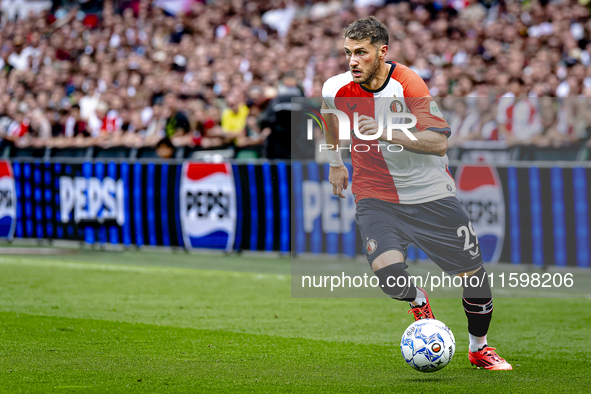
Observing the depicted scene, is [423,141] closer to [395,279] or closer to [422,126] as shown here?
[422,126]

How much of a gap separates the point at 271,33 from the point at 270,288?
10967 mm

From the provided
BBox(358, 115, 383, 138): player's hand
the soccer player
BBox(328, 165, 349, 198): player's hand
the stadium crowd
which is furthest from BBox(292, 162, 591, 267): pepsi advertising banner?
BBox(358, 115, 383, 138): player's hand

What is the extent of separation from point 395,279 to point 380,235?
35 cm

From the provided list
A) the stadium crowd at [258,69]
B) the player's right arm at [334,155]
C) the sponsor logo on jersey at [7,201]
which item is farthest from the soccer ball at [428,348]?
the sponsor logo on jersey at [7,201]

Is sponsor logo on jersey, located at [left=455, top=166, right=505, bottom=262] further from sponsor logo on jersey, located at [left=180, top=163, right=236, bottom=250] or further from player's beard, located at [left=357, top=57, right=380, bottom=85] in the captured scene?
player's beard, located at [left=357, top=57, right=380, bottom=85]

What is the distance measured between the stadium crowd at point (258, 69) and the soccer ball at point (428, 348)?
273 inches

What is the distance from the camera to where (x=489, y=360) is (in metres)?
5.80

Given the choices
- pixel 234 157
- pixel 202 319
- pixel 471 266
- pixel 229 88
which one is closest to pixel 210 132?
pixel 234 157

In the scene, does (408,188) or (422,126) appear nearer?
(422,126)

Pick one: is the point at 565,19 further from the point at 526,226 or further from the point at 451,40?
the point at 526,226

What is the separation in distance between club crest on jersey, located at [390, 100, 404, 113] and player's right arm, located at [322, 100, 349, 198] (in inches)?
18.5

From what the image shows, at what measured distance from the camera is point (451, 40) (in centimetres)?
1600

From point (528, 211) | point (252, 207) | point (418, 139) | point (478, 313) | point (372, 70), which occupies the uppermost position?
point (372, 70)

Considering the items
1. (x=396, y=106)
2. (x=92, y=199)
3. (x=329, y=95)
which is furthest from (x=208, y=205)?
(x=396, y=106)
